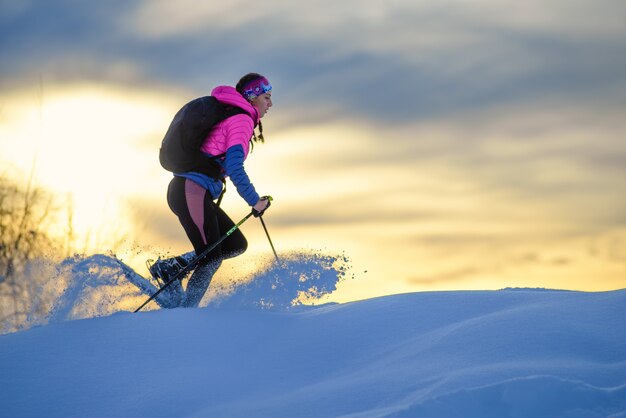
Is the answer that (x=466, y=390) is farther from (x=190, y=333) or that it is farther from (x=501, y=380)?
(x=190, y=333)

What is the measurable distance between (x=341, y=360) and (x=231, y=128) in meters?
2.31

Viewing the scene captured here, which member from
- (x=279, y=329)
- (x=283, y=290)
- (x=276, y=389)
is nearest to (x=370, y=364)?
(x=276, y=389)

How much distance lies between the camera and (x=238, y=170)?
5871 mm

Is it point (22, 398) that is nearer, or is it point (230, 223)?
point (22, 398)

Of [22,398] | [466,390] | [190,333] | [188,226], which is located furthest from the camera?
[188,226]

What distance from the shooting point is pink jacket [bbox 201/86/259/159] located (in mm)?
5906

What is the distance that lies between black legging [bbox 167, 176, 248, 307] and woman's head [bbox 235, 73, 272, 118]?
855mm

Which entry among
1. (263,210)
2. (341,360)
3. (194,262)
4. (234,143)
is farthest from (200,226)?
(341,360)

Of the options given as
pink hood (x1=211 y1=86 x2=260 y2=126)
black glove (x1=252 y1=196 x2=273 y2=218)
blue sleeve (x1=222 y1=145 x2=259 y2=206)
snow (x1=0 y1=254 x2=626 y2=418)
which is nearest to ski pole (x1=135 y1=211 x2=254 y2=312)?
black glove (x1=252 y1=196 x2=273 y2=218)

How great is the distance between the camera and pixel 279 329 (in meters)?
5.08

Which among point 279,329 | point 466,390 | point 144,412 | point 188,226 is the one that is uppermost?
point 188,226

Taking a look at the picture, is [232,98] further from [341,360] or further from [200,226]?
[341,360]

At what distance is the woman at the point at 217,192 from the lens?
19.4 ft

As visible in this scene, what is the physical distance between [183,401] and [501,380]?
1826 millimetres
